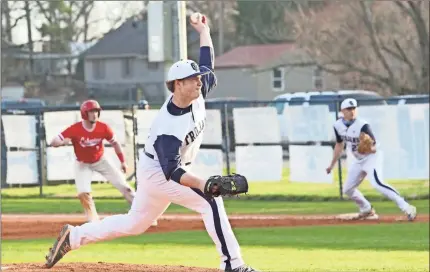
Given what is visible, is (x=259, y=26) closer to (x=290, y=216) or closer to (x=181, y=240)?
(x=290, y=216)

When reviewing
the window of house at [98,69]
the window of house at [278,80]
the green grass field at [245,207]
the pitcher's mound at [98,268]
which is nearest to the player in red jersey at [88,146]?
the green grass field at [245,207]

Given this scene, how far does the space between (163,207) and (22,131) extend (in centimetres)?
1733

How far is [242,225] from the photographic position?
17.7 m

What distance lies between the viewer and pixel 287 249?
553 inches

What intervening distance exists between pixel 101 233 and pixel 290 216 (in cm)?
1043

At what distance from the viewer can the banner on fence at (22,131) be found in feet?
84.9

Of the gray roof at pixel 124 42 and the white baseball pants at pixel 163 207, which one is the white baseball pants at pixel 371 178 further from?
the gray roof at pixel 124 42

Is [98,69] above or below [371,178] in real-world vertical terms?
above

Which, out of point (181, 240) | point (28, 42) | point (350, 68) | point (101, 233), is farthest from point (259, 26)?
point (101, 233)

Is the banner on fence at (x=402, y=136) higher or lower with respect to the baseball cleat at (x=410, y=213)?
higher

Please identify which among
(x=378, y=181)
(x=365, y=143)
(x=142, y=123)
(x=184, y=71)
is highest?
(x=184, y=71)

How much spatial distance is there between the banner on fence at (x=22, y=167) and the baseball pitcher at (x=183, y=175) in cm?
1677

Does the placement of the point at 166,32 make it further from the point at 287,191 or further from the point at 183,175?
the point at 287,191

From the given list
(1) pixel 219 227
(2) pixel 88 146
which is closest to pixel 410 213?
(2) pixel 88 146
